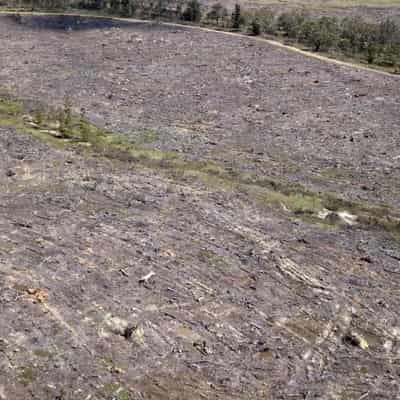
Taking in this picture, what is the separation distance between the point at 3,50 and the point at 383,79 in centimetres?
2124

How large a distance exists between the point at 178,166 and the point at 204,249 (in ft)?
17.5

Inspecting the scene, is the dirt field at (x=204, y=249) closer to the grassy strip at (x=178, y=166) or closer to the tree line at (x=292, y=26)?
the grassy strip at (x=178, y=166)

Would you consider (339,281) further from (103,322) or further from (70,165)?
(70,165)

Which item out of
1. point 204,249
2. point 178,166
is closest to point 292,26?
point 178,166

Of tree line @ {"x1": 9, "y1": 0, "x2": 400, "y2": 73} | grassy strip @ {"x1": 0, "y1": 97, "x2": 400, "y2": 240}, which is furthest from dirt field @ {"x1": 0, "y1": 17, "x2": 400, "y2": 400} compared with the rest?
tree line @ {"x1": 9, "y1": 0, "x2": 400, "y2": 73}

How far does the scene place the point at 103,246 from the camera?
42.4 feet

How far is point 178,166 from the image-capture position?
17922 mm

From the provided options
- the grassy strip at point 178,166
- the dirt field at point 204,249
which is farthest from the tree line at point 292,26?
the grassy strip at point 178,166

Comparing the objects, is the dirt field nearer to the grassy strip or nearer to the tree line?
the grassy strip

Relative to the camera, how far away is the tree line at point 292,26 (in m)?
34.9

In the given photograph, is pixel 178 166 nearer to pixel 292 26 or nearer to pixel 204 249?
pixel 204 249

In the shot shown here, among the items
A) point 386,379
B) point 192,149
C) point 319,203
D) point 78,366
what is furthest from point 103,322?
point 192,149

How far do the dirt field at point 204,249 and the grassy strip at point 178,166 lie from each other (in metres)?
0.08

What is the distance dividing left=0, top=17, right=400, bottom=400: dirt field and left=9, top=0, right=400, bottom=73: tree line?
9.83m
